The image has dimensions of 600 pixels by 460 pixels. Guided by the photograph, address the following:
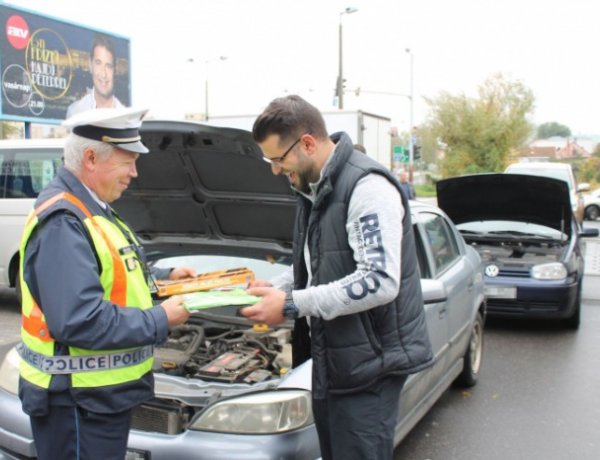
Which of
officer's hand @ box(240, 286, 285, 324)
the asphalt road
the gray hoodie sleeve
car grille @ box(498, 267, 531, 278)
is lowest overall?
the asphalt road

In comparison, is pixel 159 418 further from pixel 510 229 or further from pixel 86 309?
pixel 510 229

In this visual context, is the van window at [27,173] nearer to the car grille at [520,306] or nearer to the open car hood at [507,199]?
the open car hood at [507,199]

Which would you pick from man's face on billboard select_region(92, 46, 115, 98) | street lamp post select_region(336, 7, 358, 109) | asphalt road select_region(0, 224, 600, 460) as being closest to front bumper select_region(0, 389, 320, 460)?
asphalt road select_region(0, 224, 600, 460)

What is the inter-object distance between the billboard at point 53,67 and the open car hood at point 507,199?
29.8 feet

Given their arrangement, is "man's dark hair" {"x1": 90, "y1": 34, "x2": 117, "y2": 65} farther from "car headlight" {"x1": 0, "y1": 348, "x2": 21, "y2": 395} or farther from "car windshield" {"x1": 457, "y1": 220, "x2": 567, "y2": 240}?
"car headlight" {"x1": 0, "y1": 348, "x2": 21, "y2": 395}

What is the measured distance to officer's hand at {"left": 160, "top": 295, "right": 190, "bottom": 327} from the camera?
1959 mm

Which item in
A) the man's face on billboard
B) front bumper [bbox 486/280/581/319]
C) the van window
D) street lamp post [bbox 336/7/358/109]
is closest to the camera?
front bumper [bbox 486/280/581/319]

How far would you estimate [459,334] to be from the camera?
14.0ft

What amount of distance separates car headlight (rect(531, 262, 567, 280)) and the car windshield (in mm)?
705

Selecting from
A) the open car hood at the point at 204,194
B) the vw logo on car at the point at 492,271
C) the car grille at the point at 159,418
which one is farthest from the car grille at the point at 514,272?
the car grille at the point at 159,418

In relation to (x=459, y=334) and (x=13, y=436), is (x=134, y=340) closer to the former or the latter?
(x=13, y=436)

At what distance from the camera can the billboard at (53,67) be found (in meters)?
12.1

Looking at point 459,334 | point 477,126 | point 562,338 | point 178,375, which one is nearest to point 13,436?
point 178,375

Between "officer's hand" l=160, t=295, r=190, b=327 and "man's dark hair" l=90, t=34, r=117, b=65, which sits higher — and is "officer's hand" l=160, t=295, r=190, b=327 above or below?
below
